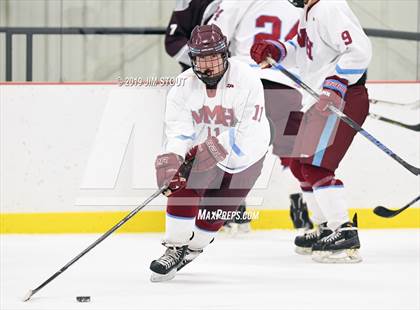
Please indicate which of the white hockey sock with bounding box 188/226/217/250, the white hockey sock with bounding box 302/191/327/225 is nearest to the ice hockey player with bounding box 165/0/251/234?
the white hockey sock with bounding box 302/191/327/225

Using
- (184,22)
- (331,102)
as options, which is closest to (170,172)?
(331,102)

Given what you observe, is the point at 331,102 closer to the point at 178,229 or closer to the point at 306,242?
the point at 306,242

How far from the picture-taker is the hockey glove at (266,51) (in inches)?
168

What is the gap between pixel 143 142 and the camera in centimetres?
511

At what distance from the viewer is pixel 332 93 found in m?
4.04

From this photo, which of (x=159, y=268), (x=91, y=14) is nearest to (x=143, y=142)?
(x=91, y=14)

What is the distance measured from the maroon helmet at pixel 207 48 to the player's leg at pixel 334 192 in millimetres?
625

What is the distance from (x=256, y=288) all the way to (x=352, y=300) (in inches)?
14.0

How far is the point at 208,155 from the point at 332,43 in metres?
0.79

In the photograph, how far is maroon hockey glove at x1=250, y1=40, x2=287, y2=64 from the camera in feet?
14.0

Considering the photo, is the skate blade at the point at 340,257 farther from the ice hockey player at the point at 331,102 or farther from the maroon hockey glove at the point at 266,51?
the maroon hockey glove at the point at 266,51

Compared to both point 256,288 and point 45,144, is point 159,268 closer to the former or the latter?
point 256,288

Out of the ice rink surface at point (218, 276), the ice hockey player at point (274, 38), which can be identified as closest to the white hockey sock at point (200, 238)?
the ice rink surface at point (218, 276)

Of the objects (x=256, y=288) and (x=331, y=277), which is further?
(x=331, y=277)
